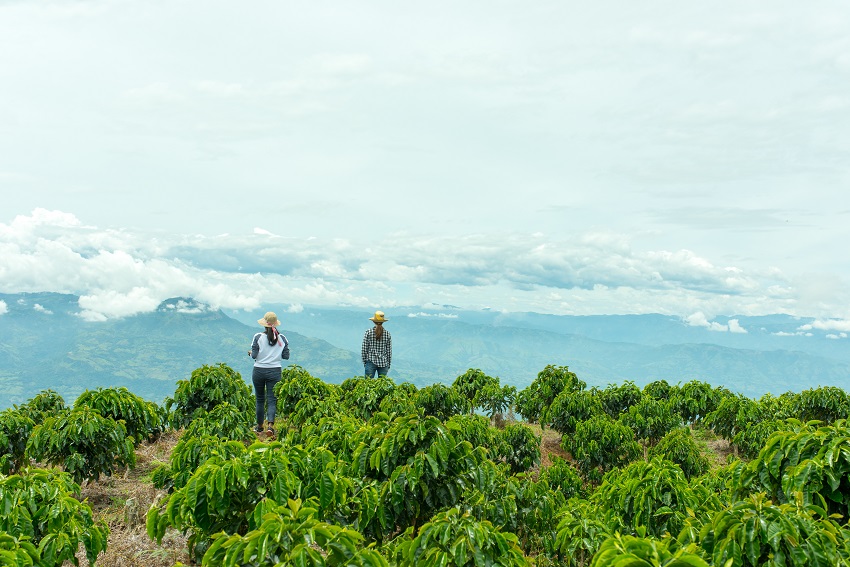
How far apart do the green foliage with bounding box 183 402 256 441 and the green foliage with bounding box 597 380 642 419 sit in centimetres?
1473

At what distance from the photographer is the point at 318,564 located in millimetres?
3973

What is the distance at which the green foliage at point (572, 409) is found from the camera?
64.0ft

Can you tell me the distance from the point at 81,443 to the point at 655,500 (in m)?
11.7

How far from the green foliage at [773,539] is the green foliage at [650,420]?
1457cm

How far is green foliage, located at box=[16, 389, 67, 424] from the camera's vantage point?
45.5 ft

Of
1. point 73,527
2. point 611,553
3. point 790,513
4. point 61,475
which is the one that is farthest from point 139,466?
point 790,513

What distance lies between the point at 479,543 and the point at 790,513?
3011 millimetres

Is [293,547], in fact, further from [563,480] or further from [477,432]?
[563,480]

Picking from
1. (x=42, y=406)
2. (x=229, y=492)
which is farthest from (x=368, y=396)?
(x=229, y=492)

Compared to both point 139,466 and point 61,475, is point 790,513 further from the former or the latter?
point 139,466

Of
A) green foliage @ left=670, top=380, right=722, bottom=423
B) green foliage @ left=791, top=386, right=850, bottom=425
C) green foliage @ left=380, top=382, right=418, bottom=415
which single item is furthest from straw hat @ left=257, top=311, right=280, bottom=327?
green foliage @ left=791, top=386, right=850, bottom=425

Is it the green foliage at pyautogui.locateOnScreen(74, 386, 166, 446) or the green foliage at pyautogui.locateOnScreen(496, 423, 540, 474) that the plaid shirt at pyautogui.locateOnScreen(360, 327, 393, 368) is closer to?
the green foliage at pyautogui.locateOnScreen(496, 423, 540, 474)

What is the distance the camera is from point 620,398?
72.0ft

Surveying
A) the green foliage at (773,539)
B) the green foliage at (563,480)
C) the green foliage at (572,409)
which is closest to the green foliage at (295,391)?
the green foliage at (563,480)
